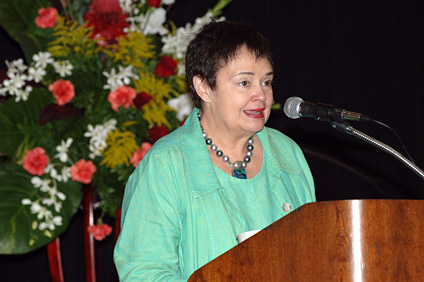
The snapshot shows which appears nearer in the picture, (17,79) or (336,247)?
(336,247)

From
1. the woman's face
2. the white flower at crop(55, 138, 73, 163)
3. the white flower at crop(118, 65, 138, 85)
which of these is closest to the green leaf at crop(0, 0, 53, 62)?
the white flower at crop(118, 65, 138, 85)

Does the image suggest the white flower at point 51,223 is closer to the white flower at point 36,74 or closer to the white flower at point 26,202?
the white flower at point 26,202

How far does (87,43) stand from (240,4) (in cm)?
113

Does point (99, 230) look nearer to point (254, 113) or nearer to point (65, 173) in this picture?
point (65, 173)

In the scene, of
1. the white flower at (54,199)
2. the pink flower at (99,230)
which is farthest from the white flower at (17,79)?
the pink flower at (99,230)

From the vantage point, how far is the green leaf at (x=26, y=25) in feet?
9.59

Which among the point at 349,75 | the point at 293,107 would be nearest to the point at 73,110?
the point at 293,107

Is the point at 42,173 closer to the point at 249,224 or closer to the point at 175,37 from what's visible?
the point at 175,37

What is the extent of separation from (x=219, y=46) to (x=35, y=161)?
1146 millimetres

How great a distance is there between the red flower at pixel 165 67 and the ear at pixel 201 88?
89cm

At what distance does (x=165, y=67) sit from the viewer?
298 centimetres

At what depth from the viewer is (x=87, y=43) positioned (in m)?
2.93

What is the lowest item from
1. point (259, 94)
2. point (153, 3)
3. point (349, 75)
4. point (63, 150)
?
point (259, 94)

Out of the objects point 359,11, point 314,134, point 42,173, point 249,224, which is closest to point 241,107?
point 249,224
